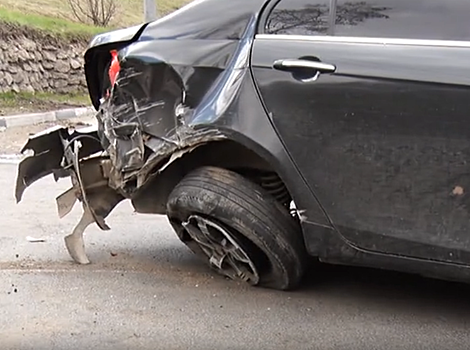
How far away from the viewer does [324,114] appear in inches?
116

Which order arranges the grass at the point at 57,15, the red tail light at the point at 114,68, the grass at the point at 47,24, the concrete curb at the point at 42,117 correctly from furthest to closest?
the grass at the point at 57,15 < the grass at the point at 47,24 < the concrete curb at the point at 42,117 < the red tail light at the point at 114,68

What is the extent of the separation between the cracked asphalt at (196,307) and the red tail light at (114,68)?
1.07m

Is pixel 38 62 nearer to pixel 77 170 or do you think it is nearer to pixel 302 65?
pixel 77 170

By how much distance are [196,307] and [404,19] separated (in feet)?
5.34

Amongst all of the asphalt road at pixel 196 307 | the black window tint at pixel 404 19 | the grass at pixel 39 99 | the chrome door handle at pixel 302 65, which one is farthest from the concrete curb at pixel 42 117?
the black window tint at pixel 404 19

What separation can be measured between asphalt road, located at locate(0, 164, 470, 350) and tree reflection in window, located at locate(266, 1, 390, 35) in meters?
1.30

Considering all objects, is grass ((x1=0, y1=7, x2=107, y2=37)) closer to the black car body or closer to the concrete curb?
the concrete curb

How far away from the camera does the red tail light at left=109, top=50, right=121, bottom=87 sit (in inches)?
139

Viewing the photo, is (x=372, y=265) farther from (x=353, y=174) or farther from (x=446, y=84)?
(x=446, y=84)

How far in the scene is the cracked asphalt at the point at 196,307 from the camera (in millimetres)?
3008

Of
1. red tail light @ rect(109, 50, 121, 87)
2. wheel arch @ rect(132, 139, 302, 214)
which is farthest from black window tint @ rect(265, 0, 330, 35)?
red tail light @ rect(109, 50, 121, 87)

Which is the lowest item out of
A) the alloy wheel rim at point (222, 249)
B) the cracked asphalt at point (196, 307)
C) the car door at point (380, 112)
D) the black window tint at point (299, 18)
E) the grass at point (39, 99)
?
the grass at point (39, 99)

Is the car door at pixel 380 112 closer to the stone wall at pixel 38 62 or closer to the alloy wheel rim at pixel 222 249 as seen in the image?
the alloy wheel rim at pixel 222 249

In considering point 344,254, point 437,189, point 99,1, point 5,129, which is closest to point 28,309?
point 344,254
